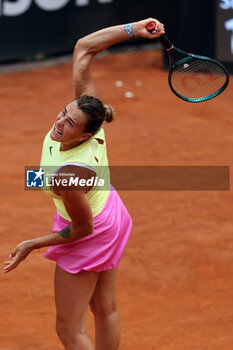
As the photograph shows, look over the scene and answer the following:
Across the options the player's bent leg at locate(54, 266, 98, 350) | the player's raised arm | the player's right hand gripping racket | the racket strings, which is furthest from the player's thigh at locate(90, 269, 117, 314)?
the racket strings

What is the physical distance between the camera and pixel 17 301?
15.4 ft

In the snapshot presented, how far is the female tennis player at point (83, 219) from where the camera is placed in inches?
121

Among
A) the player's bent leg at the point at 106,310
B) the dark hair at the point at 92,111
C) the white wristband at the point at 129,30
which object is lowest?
the player's bent leg at the point at 106,310

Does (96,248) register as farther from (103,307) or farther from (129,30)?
(129,30)

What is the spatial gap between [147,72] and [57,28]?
1.97 m

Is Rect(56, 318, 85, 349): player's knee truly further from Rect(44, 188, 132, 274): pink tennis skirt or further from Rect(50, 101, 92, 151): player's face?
Rect(50, 101, 92, 151): player's face

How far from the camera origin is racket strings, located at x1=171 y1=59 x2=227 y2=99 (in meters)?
3.80

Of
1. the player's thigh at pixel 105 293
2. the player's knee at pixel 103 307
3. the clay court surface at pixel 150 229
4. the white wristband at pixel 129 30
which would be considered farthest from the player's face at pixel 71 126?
the clay court surface at pixel 150 229

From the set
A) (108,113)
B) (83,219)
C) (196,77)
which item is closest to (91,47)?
(108,113)

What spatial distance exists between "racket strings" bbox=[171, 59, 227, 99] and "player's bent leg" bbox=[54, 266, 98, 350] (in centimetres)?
132

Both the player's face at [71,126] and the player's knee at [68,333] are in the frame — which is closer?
the player's face at [71,126]

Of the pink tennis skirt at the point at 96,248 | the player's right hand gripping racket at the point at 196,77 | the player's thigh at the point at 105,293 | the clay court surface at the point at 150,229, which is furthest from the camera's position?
the clay court surface at the point at 150,229

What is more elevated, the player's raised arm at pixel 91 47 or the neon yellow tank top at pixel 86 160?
the player's raised arm at pixel 91 47

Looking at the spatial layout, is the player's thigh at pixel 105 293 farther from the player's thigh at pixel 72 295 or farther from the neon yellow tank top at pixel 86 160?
the neon yellow tank top at pixel 86 160
